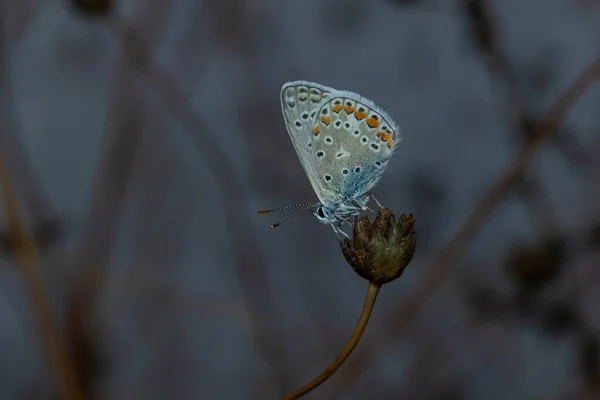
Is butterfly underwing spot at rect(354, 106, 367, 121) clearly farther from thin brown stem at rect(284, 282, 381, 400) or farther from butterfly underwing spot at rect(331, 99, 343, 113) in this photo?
thin brown stem at rect(284, 282, 381, 400)

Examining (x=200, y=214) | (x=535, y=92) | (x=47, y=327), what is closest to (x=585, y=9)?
(x=535, y=92)

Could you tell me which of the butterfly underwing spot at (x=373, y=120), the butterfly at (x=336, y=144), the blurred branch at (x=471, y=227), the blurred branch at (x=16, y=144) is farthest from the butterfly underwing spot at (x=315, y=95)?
the blurred branch at (x=16, y=144)

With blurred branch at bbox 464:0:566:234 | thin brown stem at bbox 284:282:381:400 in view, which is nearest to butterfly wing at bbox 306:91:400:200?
blurred branch at bbox 464:0:566:234

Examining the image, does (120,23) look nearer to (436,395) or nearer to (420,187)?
(420,187)

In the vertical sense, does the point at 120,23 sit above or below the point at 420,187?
above

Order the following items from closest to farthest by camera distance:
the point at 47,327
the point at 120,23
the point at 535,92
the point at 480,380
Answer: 1. the point at 47,327
2. the point at 120,23
3. the point at 535,92
4. the point at 480,380

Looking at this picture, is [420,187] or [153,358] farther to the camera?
[153,358]

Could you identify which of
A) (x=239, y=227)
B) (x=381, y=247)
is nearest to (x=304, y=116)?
(x=381, y=247)
